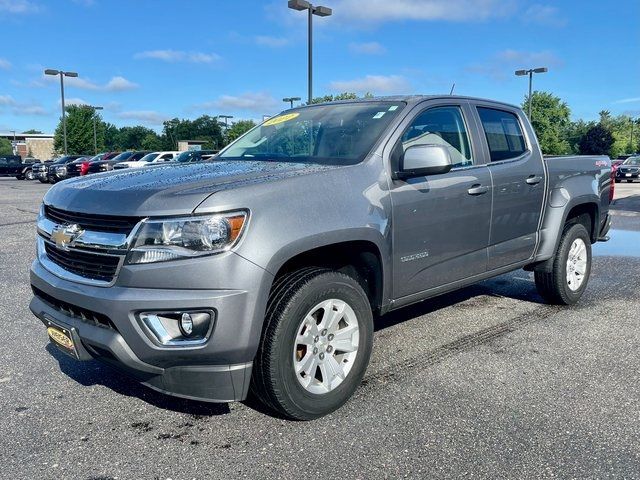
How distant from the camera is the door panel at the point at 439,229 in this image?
3.59 metres

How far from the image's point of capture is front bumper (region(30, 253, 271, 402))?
2627 mm

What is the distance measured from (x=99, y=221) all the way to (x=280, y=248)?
3.04ft

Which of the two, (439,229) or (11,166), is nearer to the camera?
(439,229)

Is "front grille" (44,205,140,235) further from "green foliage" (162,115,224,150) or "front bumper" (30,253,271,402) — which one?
"green foliage" (162,115,224,150)

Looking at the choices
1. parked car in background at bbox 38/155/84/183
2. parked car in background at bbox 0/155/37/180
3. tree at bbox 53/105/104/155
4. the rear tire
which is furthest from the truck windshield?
tree at bbox 53/105/104/155

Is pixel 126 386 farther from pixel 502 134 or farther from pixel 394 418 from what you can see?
pixel 502 134

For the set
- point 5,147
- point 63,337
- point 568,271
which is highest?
point 5,147

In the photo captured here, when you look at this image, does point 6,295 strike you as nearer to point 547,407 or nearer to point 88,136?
point 547,407


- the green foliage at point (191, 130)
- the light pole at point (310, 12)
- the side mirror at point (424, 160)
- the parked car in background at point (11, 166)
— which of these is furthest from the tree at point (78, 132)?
the side mirror at point (424, 160)

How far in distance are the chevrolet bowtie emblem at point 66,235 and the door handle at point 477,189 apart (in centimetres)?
264

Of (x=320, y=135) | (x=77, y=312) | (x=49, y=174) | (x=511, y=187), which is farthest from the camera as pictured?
(x=49, y=174)

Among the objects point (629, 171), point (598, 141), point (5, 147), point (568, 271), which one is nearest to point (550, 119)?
point (598, 141)

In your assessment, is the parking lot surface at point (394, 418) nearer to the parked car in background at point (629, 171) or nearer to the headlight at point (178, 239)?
the headlight at point (178, 239)

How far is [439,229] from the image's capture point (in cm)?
385
